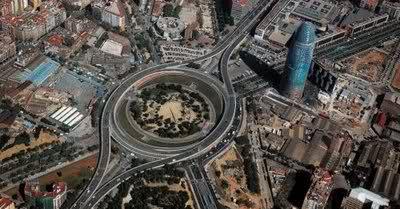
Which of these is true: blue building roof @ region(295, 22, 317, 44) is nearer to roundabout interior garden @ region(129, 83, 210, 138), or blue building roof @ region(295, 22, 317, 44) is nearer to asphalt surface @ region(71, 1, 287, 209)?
asphalt surface @ region(71, 1, 287, 209)

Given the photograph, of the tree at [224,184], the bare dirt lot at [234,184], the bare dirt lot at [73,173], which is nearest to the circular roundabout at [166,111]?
the bare dirt lot at [234,184]

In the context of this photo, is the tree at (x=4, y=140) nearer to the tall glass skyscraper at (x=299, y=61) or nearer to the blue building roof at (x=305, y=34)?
the tall glass skyscraper at (x=299, y=61)

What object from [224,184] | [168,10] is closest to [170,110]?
[224,184]

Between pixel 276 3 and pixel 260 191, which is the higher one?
pixel 276 3

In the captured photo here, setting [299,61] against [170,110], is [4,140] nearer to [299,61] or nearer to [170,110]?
[170,110]

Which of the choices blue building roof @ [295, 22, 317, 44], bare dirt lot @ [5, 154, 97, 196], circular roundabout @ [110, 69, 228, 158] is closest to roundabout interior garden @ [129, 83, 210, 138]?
circular roundabout @ [110, 69, 228, 158]

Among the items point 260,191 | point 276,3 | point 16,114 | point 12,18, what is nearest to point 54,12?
point 12,18

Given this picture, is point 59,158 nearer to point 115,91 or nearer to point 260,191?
point 115,91
